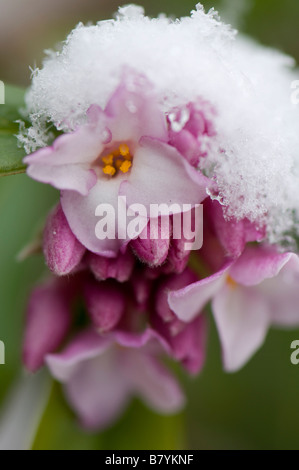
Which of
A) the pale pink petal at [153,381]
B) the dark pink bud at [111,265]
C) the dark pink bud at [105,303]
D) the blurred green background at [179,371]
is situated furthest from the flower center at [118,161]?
the blurred green background at [179,371]

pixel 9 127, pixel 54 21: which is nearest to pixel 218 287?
pixel 9 127

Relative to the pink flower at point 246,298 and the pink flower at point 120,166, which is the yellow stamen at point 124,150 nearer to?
the pink flower at point 120,166

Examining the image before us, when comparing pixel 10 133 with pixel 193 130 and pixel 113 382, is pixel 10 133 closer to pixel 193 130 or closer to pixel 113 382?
pixel 193 130

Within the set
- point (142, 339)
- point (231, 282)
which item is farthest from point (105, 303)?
point (231, 282)

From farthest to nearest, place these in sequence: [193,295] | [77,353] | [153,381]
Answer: [153,381]
[77,353]
[193,295]

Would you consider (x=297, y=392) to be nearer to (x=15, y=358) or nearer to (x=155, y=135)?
(x=15, y=358)

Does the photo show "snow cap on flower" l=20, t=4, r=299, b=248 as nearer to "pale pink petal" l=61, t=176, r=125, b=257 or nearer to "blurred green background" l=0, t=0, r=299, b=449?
"pale pink petal" l=61, t=176, r=125, b=257

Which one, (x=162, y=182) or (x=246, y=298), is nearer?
(x=162, y=182)

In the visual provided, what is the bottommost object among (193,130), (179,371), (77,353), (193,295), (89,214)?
(179,371)
